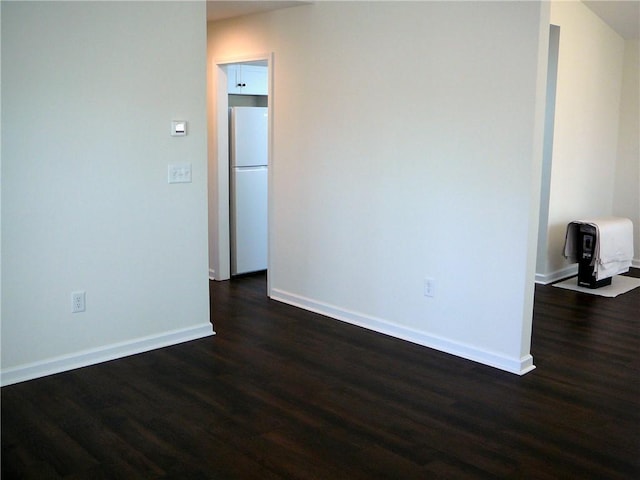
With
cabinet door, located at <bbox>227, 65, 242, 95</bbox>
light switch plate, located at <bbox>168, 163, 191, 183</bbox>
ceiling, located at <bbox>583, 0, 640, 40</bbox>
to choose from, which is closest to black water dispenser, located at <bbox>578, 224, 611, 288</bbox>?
ceiling, located at <bbox>583, 0, 640, 40</bbox>

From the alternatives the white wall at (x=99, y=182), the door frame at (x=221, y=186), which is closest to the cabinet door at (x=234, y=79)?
the door frame at (x=221, y=186)

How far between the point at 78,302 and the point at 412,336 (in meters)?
2.15

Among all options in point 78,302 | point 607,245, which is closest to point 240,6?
point 78,302

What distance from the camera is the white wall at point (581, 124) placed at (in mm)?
5730

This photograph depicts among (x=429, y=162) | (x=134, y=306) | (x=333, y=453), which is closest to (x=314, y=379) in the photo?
(x=333, y=453)

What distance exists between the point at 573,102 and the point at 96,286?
4417 millimetres

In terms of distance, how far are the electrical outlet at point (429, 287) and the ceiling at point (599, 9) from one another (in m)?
2.21

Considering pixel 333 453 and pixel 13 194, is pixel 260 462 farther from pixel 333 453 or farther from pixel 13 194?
Result: pixel 13 194

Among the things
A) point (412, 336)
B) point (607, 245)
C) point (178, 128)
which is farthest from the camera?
point (607, 245)

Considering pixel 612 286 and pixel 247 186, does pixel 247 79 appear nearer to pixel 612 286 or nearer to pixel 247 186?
pixel 247 186

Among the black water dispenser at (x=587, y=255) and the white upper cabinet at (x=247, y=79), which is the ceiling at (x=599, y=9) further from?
the black water dispenser at (x=587, y=255)

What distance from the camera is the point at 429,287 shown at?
429 centimetres

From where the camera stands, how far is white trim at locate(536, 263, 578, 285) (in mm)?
6055

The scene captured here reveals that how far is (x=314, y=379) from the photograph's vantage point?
3.72 meters
